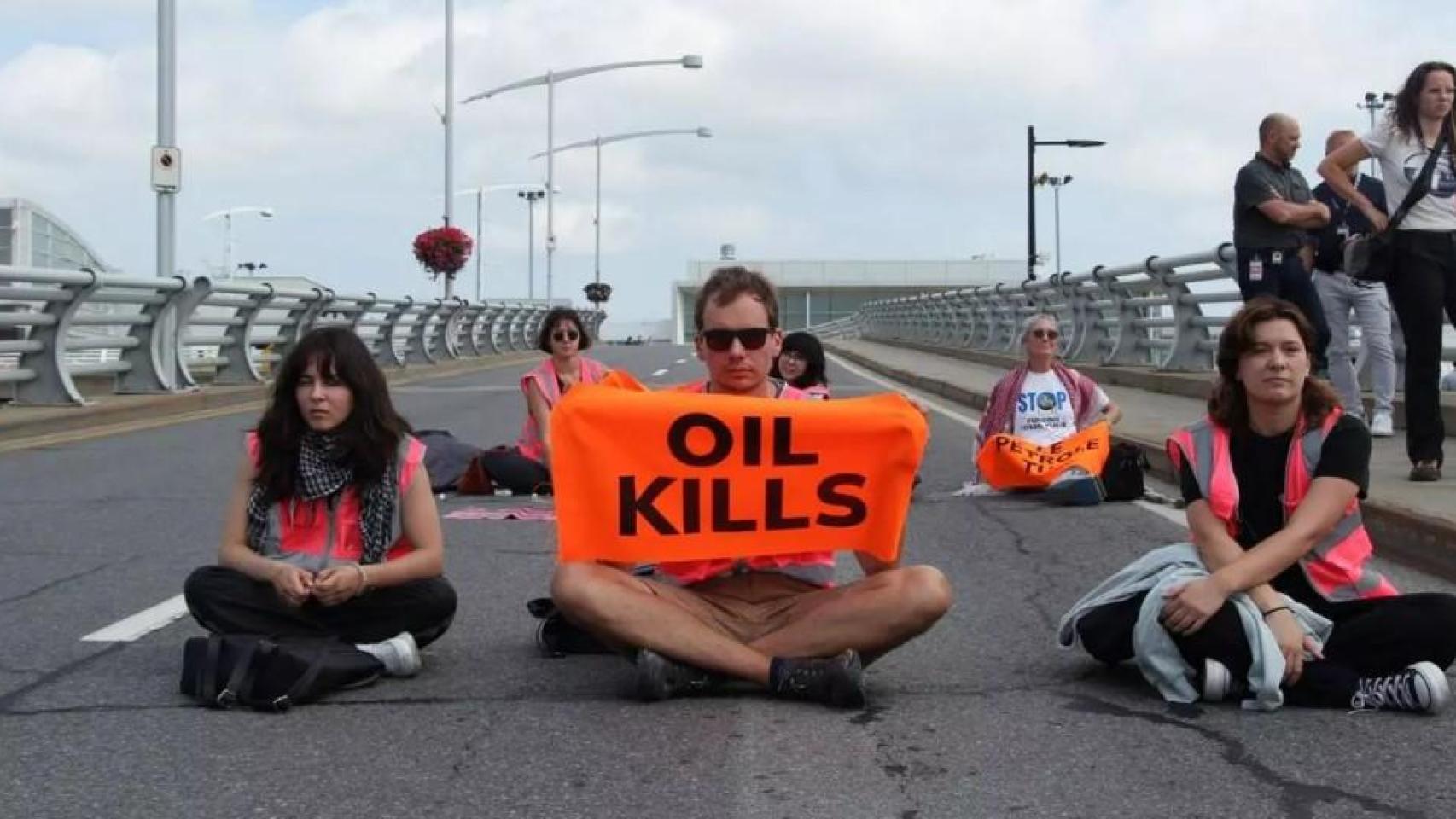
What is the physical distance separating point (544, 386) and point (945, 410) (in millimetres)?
9542

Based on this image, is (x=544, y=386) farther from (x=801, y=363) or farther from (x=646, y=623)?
(x=646, y=623)

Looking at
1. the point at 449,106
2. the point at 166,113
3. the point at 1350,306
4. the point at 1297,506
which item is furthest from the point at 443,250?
the point at 1297,506

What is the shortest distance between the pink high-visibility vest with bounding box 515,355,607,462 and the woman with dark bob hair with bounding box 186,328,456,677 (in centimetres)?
446

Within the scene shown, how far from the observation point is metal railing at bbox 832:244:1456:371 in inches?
741

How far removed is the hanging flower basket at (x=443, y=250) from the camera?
45375 millimetres

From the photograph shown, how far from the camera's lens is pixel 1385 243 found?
8.74 m

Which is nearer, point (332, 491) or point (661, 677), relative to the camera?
point (661, 677)

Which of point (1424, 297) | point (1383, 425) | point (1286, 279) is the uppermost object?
point (1286, 279)

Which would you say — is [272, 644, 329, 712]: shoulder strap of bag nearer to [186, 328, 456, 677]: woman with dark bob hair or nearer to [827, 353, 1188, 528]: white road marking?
[186, 328, 456, 677]: woman with dark bob hair

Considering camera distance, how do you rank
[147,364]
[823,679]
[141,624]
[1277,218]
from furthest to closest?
[147,364], [1277,218], [141,624], [823,679]

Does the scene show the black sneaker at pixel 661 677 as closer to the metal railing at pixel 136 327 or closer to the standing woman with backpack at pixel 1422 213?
the standing woman with backpack at pixel 1422 213

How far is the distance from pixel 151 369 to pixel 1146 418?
1070cm

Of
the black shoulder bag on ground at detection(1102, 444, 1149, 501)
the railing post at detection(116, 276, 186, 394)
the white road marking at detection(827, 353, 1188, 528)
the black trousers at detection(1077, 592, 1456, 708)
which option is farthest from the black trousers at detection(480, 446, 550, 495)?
the railing post at detection(116, 276, 186, 394)

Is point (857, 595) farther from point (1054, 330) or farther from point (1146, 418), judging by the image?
point (1146, 418)
